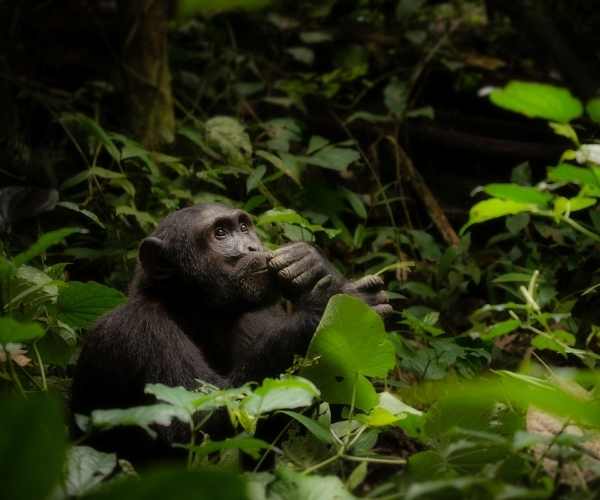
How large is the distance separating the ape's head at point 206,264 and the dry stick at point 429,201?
2.53 meters

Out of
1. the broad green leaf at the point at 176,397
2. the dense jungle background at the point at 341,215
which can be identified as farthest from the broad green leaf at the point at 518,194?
the broad green leaf at the point at 176,397

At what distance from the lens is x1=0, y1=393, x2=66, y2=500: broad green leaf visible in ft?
4.77

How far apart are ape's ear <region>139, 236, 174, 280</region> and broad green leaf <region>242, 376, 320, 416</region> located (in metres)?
1.87

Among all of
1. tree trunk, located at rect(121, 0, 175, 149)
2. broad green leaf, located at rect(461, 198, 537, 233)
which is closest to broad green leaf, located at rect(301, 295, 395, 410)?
broad green leaf, located at rect(461, 198, 537, 233)

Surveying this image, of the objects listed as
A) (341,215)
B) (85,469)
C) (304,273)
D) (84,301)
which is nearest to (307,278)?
(304,273)

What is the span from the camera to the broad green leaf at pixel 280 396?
250cm

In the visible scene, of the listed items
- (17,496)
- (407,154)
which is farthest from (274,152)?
(17,496)

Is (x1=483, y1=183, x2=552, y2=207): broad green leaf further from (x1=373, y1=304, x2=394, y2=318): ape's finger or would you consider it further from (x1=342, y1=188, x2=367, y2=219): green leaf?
(x1=342, y1=188, x2=367, y2=219): green leaf

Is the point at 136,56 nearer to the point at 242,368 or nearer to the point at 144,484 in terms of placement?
the point at 242,368

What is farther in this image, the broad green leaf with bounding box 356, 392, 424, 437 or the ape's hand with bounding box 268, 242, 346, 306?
the ape's hand with bounding box 268, 242, 346, 306

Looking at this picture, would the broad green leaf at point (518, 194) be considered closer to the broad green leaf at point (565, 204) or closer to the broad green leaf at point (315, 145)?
the broad green leaf at point (565, 204)

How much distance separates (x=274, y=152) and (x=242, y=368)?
3.14 metres

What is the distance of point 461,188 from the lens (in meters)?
7.30

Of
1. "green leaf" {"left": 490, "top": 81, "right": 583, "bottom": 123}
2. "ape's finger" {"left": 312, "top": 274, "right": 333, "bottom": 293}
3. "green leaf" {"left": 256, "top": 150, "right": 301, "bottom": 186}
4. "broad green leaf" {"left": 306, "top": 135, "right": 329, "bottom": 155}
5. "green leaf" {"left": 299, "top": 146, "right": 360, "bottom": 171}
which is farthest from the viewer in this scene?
"broad green leaf" {"left": 306, "top": 135, "right": 329, "bottom": 155}
